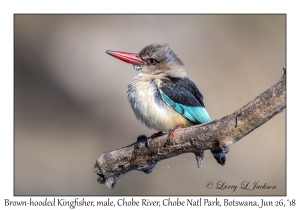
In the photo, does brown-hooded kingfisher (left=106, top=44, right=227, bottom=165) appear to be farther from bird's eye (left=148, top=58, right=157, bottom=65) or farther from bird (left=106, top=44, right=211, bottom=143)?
bird's eye (left=148, top=58, right=157, bottom=65)

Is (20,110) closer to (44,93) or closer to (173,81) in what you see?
(44,93)

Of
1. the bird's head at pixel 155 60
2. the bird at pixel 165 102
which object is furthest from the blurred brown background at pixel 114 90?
the bird at pixel 165 102

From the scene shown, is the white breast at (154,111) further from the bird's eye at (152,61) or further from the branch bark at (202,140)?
the bird's eye at (152,61)

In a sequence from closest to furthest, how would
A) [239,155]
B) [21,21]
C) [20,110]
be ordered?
[239,155] → [20,110] → [21,21]

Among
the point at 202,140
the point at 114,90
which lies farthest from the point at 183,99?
the point at 114,90

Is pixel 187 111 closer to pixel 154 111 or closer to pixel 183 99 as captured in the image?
pixel 183 99

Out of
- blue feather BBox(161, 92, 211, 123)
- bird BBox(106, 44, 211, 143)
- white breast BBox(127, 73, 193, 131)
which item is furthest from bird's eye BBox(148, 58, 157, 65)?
blue feather BBox(161, 92, 211, 123)
